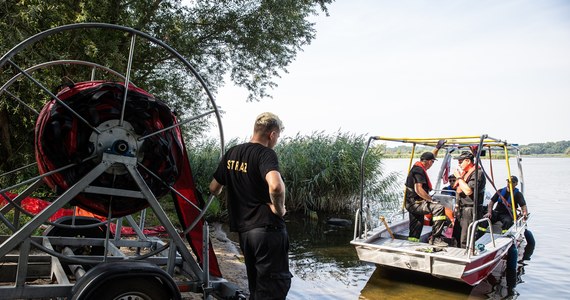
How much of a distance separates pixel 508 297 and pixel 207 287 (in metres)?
6.59

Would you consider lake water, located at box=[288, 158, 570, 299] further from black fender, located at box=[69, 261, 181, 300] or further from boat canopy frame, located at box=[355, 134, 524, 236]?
black fender, located at box=[69, 261, 181, 300]

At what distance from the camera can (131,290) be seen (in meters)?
3.46

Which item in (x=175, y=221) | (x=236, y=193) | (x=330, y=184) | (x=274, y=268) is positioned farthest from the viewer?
(x=330, y=184)

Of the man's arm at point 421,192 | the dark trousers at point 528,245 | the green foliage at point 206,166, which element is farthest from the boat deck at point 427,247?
the green foliage at point 206,166

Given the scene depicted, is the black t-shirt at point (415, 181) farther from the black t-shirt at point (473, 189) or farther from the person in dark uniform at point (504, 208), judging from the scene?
the person in dark uniform at point (504, 208)

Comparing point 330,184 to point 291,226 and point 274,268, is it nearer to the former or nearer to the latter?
point 291,226

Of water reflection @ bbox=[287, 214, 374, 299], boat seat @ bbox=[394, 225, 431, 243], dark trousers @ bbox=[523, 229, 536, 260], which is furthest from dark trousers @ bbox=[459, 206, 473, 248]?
dark trousers @ bbox=[523, 229, 536, 260]

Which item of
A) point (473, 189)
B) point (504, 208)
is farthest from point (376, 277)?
point (504, 208)

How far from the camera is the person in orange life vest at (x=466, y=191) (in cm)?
849

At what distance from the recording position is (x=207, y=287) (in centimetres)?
395

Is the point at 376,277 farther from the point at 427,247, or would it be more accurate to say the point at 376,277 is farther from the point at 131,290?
the point at 131,290

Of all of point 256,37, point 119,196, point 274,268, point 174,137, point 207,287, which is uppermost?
point 256,37

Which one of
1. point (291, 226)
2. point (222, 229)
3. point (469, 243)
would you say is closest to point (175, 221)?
point (222, 229)

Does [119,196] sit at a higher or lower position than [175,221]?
higher
